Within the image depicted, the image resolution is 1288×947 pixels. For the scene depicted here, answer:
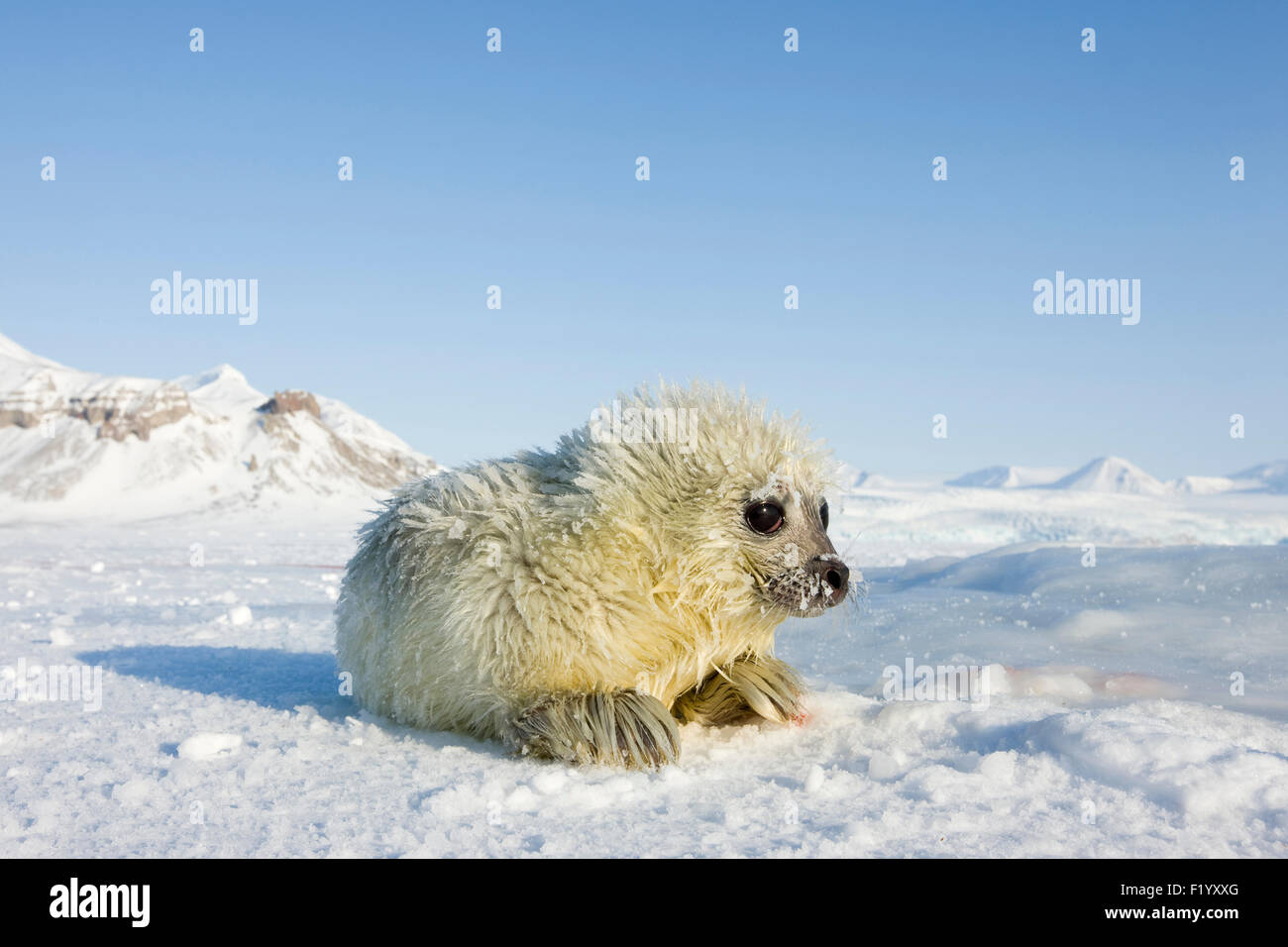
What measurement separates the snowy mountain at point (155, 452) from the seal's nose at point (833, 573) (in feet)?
112

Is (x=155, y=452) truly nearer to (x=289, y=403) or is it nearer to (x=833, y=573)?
(x=289, y=403)

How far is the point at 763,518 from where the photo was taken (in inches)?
115

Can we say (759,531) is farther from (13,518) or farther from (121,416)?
(121,416)

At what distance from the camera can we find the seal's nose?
2.86 m

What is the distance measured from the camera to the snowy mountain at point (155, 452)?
34000 millimetres

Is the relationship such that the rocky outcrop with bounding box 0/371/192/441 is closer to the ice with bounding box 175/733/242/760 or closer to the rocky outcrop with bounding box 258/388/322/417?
the rocky outcrop with bounding box 258/388/322/417

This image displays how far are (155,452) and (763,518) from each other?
3933cm

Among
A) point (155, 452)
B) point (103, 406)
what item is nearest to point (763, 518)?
point (155, 452)

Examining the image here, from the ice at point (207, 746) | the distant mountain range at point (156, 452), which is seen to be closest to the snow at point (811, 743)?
the ice at point (207, 746)

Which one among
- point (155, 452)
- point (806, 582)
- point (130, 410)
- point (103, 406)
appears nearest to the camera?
point (806, 582)

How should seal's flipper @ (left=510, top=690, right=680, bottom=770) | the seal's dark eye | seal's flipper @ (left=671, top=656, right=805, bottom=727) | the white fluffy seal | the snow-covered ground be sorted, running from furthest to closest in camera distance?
seal's flipper @ (left=671, top=656, right=805, bottom=727), the seal's dark eye, the white fluffy seal, seal's flipper @ (left=510, top=690, right=680, bottom=770), the snow-covered ground

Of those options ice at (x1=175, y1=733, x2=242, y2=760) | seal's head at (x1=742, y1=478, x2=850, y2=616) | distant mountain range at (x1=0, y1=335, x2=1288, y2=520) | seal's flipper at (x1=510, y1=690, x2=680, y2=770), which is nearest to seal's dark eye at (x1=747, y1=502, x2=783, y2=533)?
seal's head at (x1=742, y1=478, x2=850, y2=616)

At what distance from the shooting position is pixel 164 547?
18.9 m
